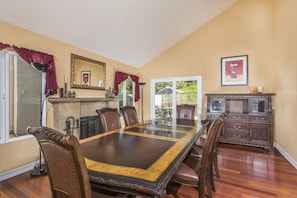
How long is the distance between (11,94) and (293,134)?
5.12m

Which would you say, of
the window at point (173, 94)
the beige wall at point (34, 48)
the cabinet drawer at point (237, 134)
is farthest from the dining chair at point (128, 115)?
the cabinet drawer at point (237, 134)

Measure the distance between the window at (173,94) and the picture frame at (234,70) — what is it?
2.45 feet

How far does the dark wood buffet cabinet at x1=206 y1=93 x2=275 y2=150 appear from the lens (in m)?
3.92

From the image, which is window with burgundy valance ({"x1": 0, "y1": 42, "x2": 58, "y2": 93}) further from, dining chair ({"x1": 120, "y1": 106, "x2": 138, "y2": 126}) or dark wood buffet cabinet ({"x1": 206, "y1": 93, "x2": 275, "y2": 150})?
Result: dark wood buffet cabinet ({"x1": 206, "y1": 93, "x2": 275, "y2": 150})

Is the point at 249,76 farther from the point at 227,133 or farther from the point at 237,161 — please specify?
the point at 237,161

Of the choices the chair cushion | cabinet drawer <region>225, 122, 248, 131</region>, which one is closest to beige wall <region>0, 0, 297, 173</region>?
cabinet drawer <region>225, 122, 248, 131</region>

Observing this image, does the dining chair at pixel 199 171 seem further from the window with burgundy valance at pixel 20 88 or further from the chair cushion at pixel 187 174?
the window with burgundy valance at pixel 20 88

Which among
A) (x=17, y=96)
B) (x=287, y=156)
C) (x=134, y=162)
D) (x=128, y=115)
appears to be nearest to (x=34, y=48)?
(x=17, y=96)

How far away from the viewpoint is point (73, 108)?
3.45 metres

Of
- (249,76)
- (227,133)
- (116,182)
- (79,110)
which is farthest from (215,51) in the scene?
(116,182)

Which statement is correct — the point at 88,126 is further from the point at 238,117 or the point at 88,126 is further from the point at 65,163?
the point at 238,117

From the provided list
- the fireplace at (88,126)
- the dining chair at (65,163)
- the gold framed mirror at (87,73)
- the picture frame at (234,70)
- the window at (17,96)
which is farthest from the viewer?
the picture frame at (234,70)

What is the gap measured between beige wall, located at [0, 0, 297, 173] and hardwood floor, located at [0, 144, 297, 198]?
39 cm

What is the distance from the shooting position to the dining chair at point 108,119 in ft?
8.33
